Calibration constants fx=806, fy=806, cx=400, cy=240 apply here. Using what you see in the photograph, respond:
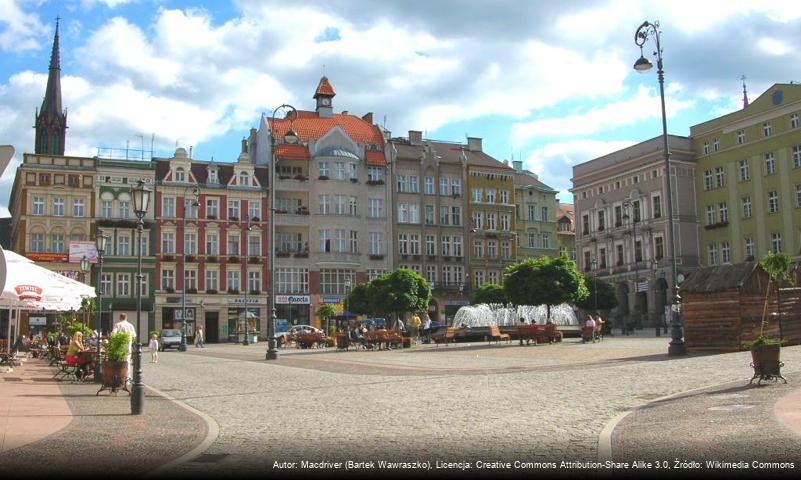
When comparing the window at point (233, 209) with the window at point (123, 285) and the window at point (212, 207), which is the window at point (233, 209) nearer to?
the window at point (212, 207)

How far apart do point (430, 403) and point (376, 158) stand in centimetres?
6327

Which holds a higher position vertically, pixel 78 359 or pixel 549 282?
pixel 549 282

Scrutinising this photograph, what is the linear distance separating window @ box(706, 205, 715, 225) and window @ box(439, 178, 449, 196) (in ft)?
80.4

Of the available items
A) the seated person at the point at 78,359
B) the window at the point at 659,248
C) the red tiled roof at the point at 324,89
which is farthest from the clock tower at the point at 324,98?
the seated person at the point at 78,359

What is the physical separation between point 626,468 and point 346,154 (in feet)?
222

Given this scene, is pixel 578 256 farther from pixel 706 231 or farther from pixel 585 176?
pixel 706 231

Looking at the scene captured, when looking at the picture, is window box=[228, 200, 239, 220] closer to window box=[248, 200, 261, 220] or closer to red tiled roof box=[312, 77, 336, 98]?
window box=[248, 200, 261, 220]

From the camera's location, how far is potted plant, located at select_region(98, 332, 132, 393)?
17.3m

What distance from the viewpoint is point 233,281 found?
Answer: 7106cm

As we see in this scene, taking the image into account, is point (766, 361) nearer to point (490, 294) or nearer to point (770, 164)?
point (490, 294)

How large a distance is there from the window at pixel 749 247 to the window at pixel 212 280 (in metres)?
46.1

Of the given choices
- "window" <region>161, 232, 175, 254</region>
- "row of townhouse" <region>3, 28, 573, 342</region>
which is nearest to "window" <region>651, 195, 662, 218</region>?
"row of townhouse" <region>3, 28, 573, 342</region>

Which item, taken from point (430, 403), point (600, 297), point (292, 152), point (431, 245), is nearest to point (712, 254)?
A: point (600, 297)

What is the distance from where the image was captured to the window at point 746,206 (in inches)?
2776
